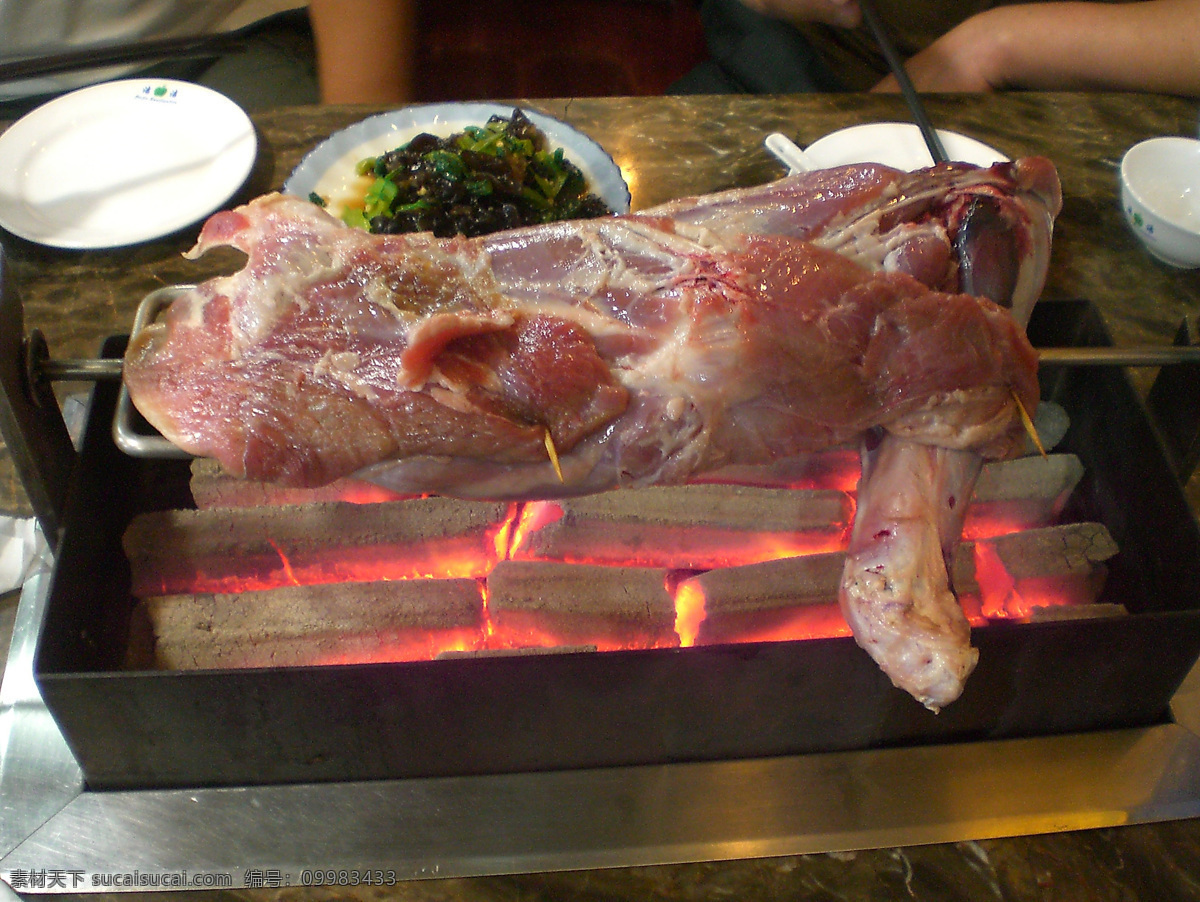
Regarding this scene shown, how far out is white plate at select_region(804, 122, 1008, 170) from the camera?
3330 millimetres

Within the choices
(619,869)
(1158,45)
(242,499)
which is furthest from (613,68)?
(619,869)

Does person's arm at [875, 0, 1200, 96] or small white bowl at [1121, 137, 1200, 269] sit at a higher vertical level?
person's arm at [875, 0, 1200, 96]

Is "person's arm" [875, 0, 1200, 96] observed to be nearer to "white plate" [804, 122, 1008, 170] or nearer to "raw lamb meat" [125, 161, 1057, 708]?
"white plate" [804, 122, 1008, 170]

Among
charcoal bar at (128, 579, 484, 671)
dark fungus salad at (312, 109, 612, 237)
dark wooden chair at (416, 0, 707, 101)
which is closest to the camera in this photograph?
charcoal bar at (128, 579, 484, 671)

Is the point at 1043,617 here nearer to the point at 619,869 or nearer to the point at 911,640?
the point at 911,640

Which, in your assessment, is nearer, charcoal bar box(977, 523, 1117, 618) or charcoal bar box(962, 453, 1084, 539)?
charcoal bar box(977, 523, 1117, 618)

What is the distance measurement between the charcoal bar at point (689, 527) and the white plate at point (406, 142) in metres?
1.27

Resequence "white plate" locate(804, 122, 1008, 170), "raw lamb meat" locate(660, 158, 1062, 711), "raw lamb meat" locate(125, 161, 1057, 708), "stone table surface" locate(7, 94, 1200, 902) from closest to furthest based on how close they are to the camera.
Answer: "raw lamb meat" locate(125, 161, 1057, 708), "raw lamb meat" locate(660, 158, 1062, 711), "stone table surface" locate(7, 94, 1200, 902), "white plate" locate(804, 122, 1008, 170)

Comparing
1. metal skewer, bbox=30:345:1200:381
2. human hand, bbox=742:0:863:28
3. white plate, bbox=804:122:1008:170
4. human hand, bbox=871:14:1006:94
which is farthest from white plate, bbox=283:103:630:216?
human hand, bbox=871:14:1006:94

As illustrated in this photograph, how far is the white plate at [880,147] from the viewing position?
3.33 m

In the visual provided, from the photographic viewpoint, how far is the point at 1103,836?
2.04 m

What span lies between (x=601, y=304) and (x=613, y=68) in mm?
4580

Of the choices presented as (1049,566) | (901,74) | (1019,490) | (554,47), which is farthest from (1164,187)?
(554,47)

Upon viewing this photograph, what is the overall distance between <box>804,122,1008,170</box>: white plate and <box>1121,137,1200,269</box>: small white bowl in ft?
2.01
